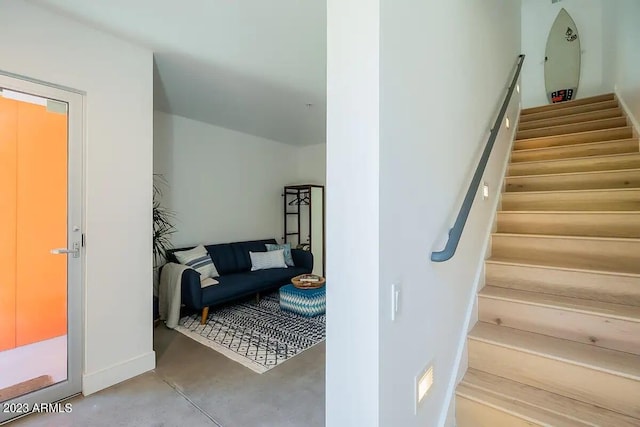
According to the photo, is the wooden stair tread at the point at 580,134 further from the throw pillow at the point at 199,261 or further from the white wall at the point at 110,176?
the throw pillow at the point at 199,261

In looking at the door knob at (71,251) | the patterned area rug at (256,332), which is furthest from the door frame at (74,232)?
the patterned area rug at (256,332)

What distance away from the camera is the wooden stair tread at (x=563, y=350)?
1.34m

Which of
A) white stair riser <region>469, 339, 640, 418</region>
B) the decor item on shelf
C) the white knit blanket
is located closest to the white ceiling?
the decor item on shelf

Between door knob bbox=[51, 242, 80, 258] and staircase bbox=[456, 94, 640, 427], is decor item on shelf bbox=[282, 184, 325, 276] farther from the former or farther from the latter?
door knob bbox=[51, 242, 80, 258]

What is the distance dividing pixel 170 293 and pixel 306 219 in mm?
2767

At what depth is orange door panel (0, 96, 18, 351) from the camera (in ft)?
6.08

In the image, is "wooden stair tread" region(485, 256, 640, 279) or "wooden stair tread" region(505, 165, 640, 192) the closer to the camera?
"wooden stair tread" region(485, 256, 640, 279)

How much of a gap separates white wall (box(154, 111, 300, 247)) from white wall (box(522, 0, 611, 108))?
4.29 metres

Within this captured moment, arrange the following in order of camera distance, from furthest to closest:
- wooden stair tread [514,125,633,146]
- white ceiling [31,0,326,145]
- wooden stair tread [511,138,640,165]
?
wooden stair tread [514,125,633,146], wooden stair tread [511,138,640,165], white ceiling [31,0,326,145]

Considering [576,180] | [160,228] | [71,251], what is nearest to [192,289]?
[160,228]

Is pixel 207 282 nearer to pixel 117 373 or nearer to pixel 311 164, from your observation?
pixel 117 373

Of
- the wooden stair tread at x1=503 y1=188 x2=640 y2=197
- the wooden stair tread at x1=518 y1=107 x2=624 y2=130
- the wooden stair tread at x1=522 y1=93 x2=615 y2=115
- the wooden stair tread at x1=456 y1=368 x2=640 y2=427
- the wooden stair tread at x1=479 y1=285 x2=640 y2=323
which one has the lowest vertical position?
the wooden stair tread at x1=456 y1=368 x2=640 y2=427

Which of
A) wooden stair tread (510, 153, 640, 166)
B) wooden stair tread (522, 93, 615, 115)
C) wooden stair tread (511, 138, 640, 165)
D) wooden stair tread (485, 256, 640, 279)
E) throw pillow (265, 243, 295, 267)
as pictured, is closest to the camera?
wooden stair tread (485, 256, 640, 279)

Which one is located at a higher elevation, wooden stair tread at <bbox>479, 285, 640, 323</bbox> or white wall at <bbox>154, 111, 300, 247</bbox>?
white wall at <bbox>154, 111, 300, 247</bbox>
